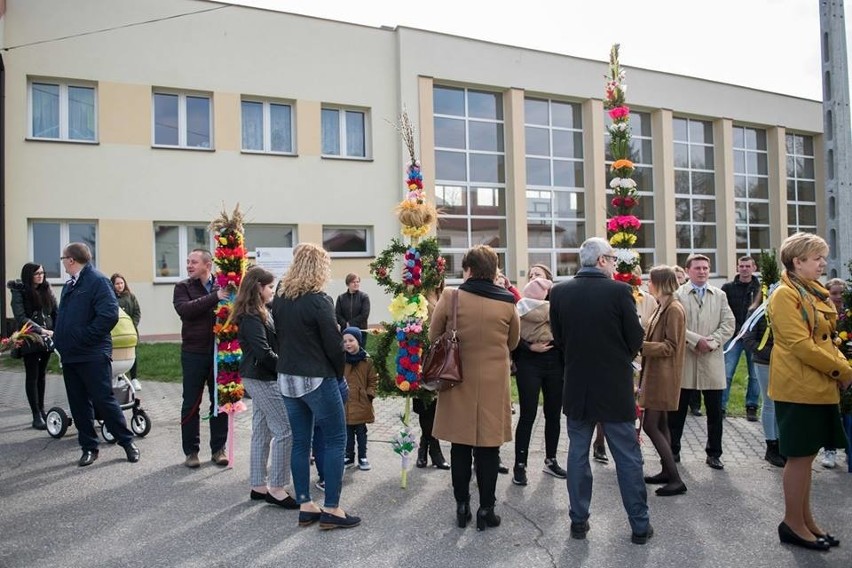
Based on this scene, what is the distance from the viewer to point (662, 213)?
23.2 m

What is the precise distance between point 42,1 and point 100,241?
5.68 meters

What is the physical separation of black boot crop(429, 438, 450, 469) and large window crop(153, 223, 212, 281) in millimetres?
11693

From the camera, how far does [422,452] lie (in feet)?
21.1

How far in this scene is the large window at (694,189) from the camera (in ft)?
78.8

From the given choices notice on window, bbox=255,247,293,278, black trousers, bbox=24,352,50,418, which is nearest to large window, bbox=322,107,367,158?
notice on window, bbox=255,247,293,278

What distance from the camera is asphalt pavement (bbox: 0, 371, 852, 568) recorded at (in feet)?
13.8

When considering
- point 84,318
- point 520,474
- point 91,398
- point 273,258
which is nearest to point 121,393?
point 91,398

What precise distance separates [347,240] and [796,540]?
586 inches

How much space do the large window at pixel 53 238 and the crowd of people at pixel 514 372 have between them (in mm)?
10382

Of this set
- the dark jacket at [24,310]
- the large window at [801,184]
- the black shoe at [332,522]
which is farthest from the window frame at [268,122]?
the large window at [801,184]

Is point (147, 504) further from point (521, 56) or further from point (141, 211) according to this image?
point (521, 56)

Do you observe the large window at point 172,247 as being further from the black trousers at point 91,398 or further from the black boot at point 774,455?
the black boot at point 774,455

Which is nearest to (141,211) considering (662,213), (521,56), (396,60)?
(396,60)

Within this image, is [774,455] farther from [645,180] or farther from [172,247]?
[645,180]
